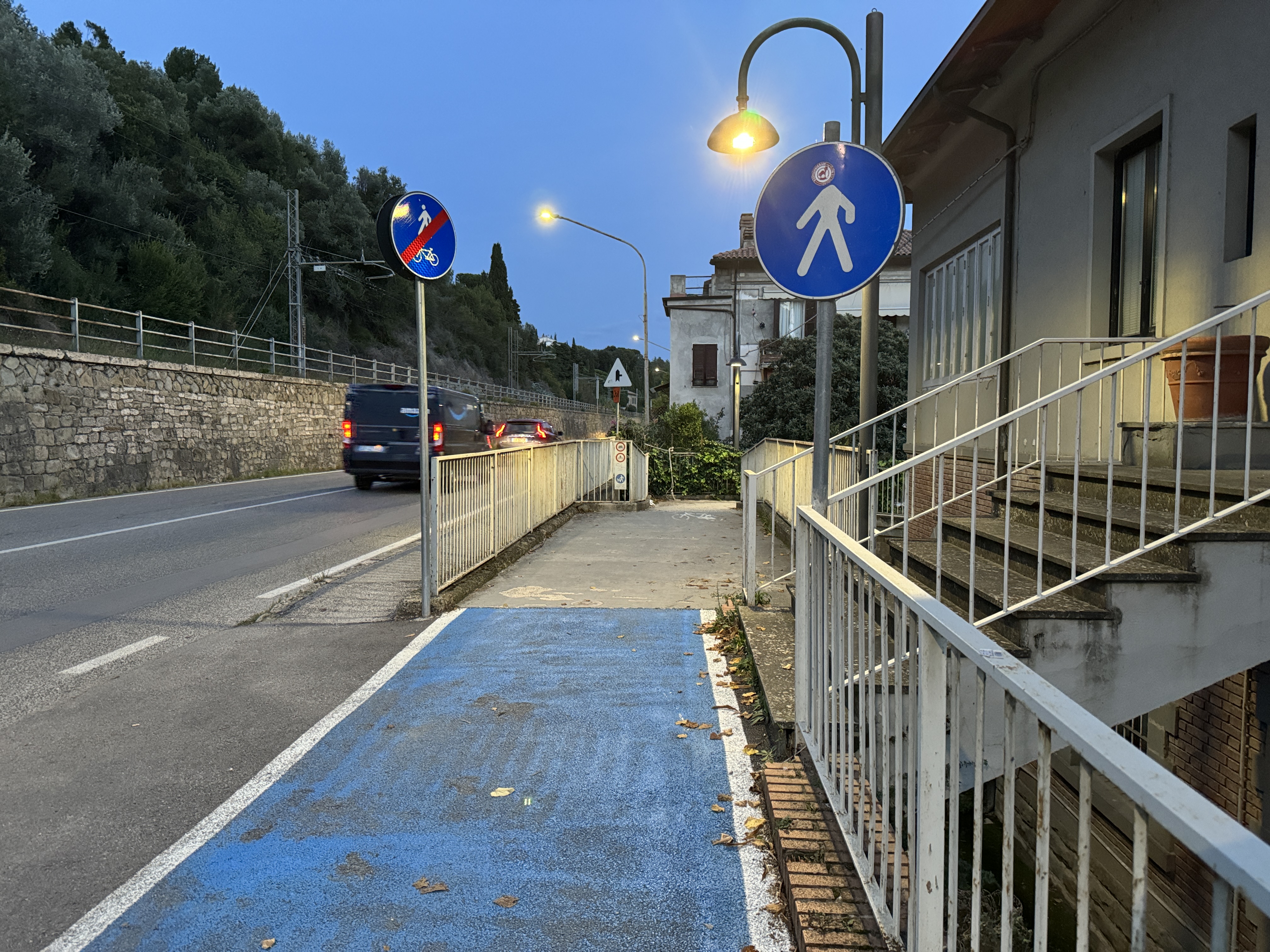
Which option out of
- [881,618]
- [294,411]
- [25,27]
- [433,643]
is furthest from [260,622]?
[25,27]

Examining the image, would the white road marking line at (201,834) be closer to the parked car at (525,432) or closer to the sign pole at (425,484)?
the sign pole at (425,484)

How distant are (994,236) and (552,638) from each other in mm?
7123

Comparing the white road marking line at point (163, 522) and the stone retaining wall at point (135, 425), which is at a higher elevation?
the stone retaining wall at point (135, 425)

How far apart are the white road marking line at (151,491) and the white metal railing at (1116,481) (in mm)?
13996

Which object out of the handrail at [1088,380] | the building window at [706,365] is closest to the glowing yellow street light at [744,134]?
the handrail at [1088,380]

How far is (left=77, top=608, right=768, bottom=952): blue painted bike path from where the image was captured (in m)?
2.67

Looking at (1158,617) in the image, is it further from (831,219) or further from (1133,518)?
(831,219)

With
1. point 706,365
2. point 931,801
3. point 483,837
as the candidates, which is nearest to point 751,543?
point 483,837

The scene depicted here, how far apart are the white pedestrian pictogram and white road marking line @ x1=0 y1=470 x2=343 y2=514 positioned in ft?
46.7

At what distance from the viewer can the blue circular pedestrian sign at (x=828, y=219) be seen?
4125 mm

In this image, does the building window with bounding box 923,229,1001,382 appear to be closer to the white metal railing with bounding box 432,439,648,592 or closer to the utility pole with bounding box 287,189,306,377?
the white metal railing with bounding box 432,439,648,592

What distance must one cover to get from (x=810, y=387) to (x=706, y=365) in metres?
13.2

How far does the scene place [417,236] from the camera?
21.9 ft

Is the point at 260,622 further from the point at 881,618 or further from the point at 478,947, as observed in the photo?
the point at 881,618
